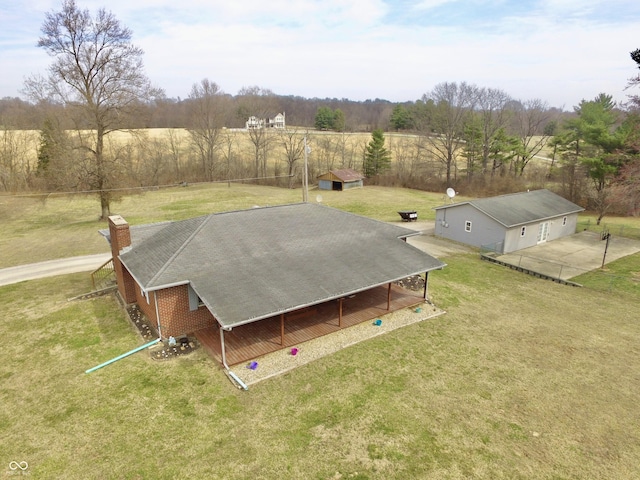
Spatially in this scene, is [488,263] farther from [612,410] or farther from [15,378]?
[15,378]

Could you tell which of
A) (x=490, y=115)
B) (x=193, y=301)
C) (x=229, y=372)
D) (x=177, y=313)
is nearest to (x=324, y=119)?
(x=490, y=115)

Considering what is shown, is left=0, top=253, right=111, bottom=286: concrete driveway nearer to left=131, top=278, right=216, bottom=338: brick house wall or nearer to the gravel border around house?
left=131, top=278, right=216, bottom=338: brick house wall

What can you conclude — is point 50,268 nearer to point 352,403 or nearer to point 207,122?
point 352,403

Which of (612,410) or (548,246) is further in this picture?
(548,246)

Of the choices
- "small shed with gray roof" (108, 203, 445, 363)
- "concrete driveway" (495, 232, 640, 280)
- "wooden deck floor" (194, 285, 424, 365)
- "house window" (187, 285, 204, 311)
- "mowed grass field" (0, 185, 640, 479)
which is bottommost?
"mowed grass field" (0, 185, 640, 479)

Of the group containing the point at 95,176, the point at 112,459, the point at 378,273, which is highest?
the point at 95,176

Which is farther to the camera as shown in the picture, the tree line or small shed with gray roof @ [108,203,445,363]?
the tree line

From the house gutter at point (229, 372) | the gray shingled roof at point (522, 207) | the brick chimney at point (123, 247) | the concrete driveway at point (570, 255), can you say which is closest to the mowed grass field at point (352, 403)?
the house gutter at point (229, 372)

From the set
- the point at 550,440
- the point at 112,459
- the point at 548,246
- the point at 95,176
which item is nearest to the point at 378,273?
the point at 550,440

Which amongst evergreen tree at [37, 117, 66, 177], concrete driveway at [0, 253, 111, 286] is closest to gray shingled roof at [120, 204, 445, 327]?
concrete driveway at [0, 253, 111, 286]
